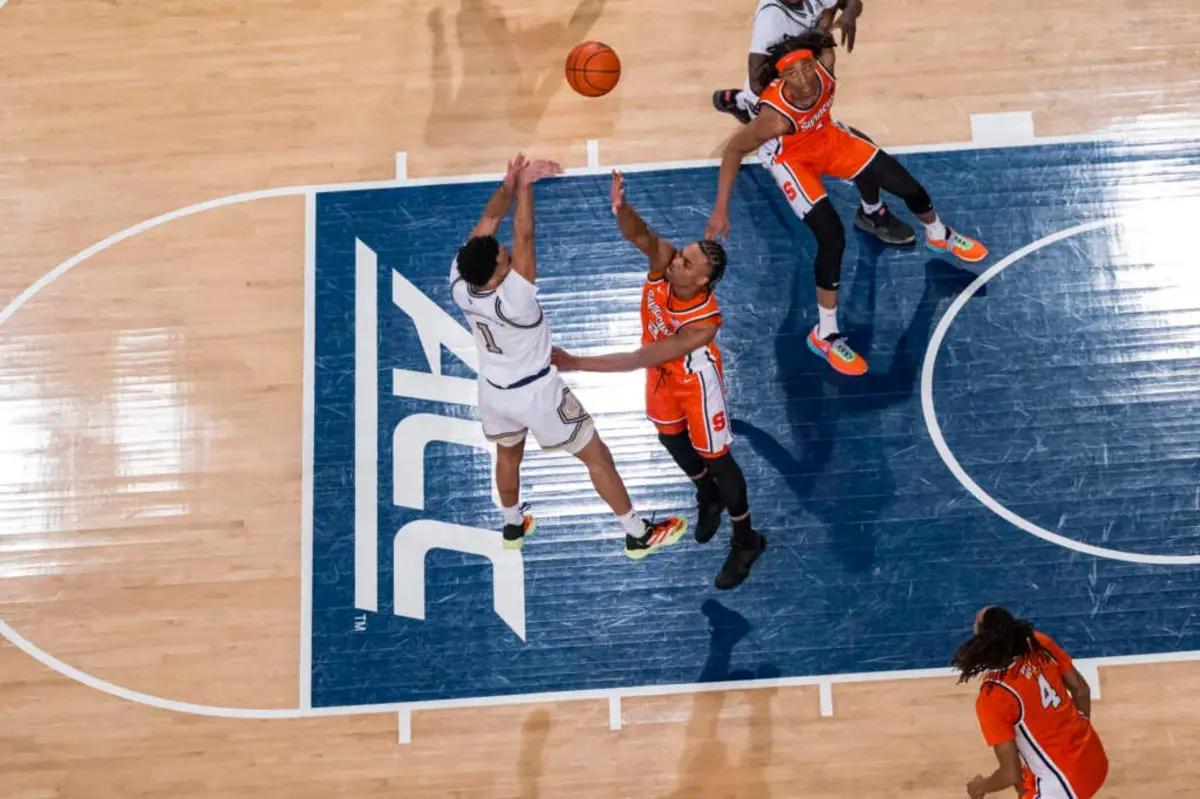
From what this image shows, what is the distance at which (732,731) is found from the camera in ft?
24.6

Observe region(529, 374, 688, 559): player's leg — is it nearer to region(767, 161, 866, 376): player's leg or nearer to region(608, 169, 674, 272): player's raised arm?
region(608, 169, 674, 272): player's raised arm

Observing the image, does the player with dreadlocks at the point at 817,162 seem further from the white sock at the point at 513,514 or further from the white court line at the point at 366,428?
the white court line at the point at 366,428

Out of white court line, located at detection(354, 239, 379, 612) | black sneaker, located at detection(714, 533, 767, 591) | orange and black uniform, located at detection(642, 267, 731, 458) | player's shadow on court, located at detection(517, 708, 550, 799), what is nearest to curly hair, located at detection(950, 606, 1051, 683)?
orange and black uniform, located at detection(642, 267, 731, 458)

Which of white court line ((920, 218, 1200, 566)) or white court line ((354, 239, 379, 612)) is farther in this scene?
white court line ((354, 239, 379, 612))

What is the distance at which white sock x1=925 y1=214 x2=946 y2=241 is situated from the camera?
794 cm

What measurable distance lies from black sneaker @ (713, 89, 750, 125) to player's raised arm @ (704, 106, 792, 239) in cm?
129

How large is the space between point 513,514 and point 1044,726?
327 cm

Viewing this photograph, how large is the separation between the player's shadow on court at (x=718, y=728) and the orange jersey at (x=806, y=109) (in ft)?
9.94

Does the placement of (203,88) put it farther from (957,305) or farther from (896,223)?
(957,305)

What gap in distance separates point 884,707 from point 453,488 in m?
3.11

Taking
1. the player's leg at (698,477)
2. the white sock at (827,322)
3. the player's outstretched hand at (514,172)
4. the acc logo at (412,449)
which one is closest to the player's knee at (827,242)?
the white sock at (827,322)

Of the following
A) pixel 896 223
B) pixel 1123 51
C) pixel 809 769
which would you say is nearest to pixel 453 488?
pixel 809 769

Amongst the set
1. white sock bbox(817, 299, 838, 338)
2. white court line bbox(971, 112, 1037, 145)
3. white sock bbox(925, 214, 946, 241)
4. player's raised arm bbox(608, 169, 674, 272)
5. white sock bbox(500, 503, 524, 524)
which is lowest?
white sock bbox(500, 503, 524, 524)

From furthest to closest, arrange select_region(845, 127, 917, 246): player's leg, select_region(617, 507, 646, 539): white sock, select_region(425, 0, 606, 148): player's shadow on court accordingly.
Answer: select_region(425, 0, 606, 148): player's shadow on court
select_region(845, 127, 917, 246): player's leg
select_region(617, 507, 646, 539): white sock
